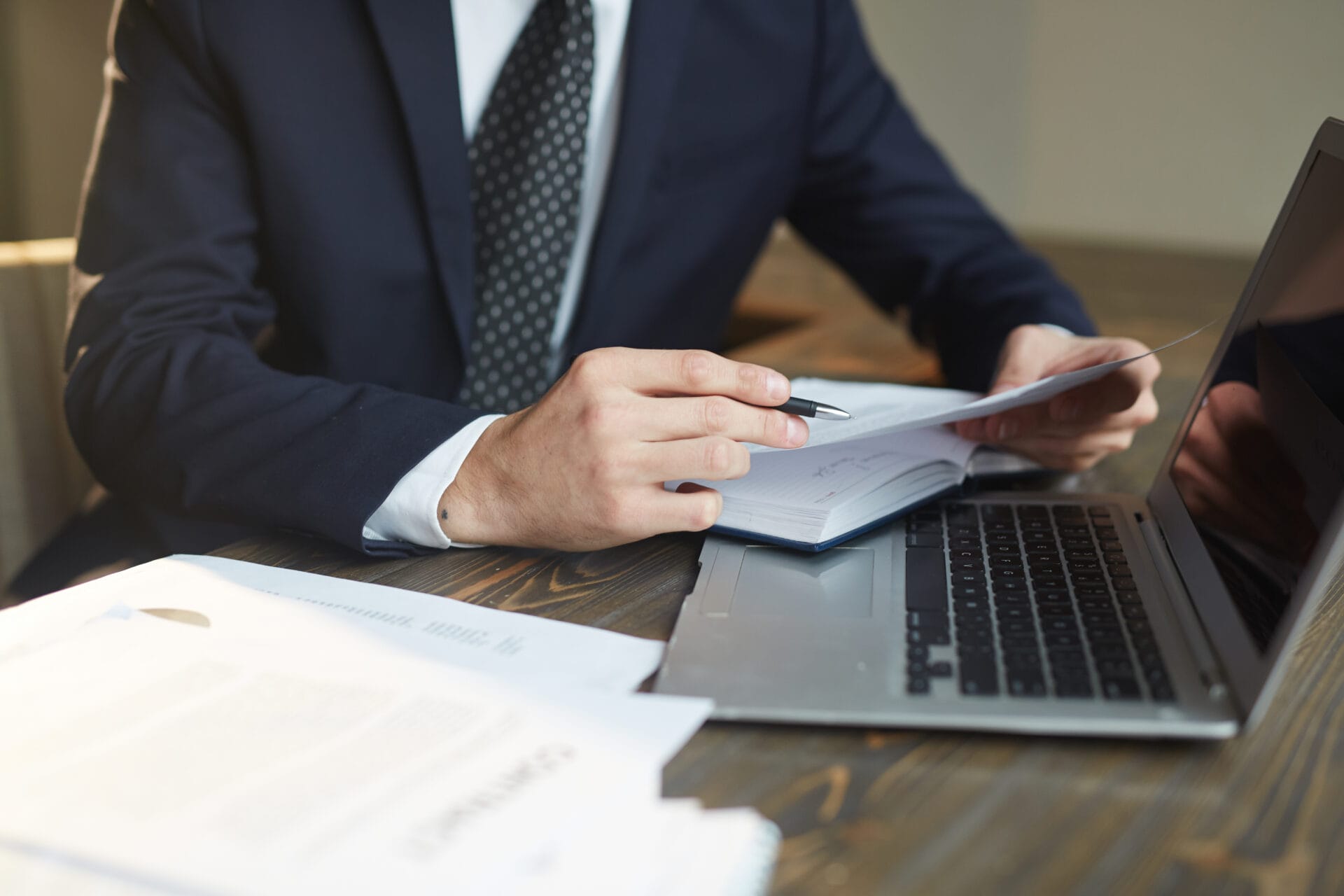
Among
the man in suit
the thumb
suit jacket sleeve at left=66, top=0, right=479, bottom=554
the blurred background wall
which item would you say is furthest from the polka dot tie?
the blurred background wall

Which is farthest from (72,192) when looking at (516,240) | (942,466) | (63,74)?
(942,466)

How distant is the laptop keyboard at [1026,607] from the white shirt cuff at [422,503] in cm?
32

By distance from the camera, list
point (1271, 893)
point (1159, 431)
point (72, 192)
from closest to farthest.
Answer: point (1271, 893) < point (1159, 431) < point (72, 192)

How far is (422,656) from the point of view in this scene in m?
0.55

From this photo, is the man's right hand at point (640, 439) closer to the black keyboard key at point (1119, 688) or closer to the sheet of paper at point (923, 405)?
the sheet of paper at point (923, 405)

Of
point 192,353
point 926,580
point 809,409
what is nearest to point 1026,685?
point 926,580

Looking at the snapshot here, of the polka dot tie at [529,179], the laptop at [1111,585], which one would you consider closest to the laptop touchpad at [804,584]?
the laptop at [1111,585]

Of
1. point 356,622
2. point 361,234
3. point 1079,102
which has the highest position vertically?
point 1079,102

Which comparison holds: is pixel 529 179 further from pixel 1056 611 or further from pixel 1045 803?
pixel 1045 803

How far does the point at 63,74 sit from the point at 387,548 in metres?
1.88

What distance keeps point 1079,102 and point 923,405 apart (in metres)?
2.16

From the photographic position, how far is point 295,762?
438 millimetres

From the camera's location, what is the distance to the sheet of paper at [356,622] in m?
0.56

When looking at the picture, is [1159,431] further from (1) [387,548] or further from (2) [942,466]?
(1) [387,548]
